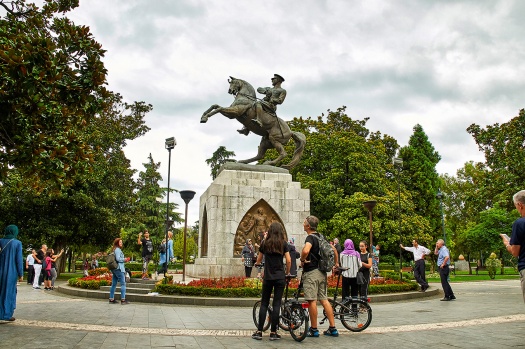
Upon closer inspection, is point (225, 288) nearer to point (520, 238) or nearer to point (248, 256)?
point (248, 256)

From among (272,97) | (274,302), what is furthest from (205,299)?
(272,97)

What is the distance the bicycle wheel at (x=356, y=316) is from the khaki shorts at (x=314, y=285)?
0.85m

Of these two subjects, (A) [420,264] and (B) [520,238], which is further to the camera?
(A) [420,264]

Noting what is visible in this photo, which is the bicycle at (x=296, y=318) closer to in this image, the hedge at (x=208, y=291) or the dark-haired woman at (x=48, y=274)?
the hedge at (x=208, y=291)

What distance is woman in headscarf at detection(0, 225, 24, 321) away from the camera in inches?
297

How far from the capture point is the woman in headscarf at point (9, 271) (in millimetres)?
7539

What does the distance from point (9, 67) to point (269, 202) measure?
33.9 feet

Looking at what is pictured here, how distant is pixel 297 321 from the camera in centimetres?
646

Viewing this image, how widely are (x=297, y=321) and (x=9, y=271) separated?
538 cm

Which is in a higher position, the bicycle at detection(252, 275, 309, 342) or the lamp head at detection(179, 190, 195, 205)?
the lamp head at detection(179, 190, 195, 205)

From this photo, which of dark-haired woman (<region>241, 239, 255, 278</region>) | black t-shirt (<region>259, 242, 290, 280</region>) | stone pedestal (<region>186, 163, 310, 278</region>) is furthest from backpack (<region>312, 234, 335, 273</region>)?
stone pedestal (<region>186, 163, 310, 278</region>)

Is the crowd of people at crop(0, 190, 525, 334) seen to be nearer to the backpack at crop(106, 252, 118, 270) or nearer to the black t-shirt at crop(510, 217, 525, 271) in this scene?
the black t-shirt at crop(510, 217, 525, 271)

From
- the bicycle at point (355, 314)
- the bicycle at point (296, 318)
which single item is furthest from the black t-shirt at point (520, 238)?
the bicycle at point (296, 318)

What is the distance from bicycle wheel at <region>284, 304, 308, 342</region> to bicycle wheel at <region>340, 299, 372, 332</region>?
98 centimetres
